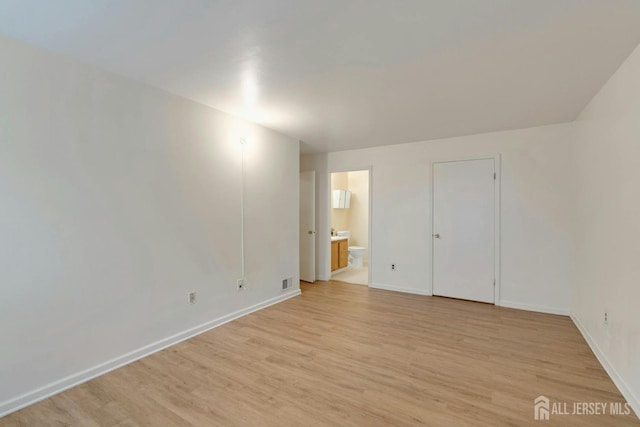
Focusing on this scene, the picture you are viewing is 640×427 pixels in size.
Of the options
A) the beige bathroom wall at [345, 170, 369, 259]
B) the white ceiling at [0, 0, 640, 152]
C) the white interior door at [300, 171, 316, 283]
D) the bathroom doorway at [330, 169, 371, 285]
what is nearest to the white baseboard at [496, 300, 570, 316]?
the white ceiling at [0, 0, 640, 152]

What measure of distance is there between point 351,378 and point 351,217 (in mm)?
5558

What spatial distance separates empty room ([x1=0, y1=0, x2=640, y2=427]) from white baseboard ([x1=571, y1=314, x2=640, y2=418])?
2cm

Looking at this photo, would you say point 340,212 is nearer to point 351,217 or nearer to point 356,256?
point 351,217

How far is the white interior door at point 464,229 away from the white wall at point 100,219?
2.95 metres

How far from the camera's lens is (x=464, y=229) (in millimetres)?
4328

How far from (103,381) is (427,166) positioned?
4.53 meters

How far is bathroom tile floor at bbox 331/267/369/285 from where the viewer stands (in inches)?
217

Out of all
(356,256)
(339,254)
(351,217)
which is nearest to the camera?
(339,254)

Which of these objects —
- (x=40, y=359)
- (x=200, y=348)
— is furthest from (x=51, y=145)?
(x=200, y=348)

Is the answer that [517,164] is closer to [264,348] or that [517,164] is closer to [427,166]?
[427,166]

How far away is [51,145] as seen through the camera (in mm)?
2102

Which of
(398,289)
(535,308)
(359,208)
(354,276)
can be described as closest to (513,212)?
(535,308)

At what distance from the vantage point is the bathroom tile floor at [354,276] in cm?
551

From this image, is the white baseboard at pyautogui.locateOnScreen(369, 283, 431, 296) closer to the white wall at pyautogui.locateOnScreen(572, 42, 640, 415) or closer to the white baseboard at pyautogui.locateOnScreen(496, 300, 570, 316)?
the white baseboard at pyautogui.locateOnScreen(496, 300, 570, 316)
